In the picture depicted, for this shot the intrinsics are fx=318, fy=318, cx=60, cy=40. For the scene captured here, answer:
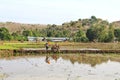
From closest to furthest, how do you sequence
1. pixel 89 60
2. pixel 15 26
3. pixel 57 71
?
pixel 57 71, pixel 89 60, pixel 15 26

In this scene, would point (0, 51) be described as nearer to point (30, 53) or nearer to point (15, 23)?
point (30, 53)

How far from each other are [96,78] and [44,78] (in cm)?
304

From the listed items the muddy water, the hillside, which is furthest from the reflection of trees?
the hillside

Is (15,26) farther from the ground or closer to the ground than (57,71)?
farther from the ground

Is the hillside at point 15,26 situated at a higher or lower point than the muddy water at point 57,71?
higher

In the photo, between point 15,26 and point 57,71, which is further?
point 15,26

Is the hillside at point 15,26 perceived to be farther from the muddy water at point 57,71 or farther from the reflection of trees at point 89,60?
the muddy water at point 57,71

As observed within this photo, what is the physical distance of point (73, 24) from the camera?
528 ft

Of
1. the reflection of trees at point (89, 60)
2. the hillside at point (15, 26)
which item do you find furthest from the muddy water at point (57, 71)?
the hillside at point (15, 26)

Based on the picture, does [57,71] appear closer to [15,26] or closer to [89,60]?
[89,60]

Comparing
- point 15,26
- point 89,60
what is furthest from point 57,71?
point 15,26

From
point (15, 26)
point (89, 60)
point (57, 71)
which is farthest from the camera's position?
point (15, 26)

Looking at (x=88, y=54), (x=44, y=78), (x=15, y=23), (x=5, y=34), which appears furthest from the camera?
(x=15, y=23)

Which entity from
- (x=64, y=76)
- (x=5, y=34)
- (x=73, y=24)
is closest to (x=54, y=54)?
(x=64, y=76)
